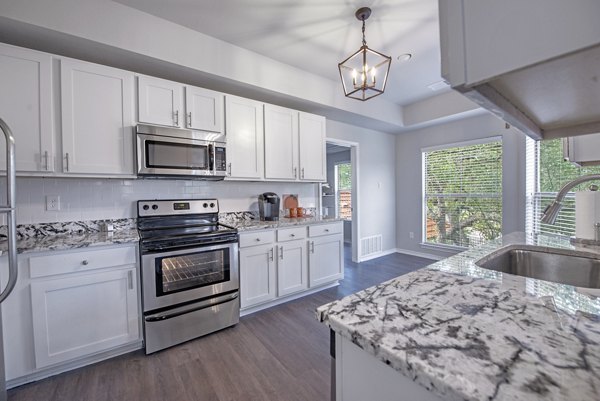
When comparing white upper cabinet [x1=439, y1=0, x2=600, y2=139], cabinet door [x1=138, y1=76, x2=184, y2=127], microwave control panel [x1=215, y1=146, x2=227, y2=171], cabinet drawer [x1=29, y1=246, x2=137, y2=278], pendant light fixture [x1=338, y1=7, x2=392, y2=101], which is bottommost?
cabinet drawer [x1=29, y1=246, x2=137, y2=278]

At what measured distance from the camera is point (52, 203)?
6.98 ft

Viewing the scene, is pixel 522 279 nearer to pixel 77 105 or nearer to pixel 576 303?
pixel 576 303

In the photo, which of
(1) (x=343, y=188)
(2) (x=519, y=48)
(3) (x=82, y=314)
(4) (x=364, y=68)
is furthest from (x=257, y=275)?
(1) (x=343, y=188)

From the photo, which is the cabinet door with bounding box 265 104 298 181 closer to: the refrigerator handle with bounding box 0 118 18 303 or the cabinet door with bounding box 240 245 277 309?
the cabinet door with bounding box 240 245 277 309

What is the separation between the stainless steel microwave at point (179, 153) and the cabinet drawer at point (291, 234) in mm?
840

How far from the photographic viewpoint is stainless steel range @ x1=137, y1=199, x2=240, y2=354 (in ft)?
6.47

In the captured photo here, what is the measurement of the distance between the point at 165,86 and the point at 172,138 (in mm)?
472

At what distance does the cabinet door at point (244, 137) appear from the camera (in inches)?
105

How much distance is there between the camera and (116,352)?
1.95 m

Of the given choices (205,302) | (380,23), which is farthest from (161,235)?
(380,23)

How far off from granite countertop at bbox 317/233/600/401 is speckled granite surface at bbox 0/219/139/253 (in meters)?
1.87

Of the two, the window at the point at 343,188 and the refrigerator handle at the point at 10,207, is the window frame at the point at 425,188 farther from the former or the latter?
the refrigerator handle at the point at 10,207

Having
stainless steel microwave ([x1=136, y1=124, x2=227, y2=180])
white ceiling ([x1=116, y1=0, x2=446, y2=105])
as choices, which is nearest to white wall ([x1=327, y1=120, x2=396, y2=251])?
white ceiling ([x1=116, y1=0, x2=446, y2=105])

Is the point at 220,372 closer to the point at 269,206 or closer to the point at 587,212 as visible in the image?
the point at 269,206
